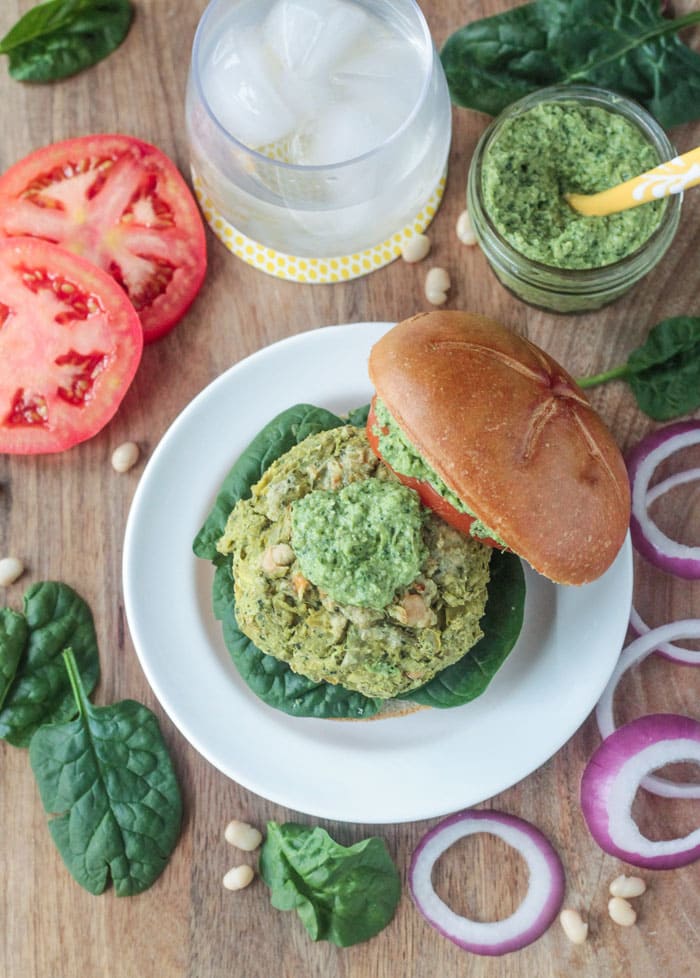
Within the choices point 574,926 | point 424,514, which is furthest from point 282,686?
point 574,926

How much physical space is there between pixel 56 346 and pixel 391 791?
1.44 m

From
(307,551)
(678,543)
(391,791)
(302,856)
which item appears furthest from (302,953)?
(678,543)

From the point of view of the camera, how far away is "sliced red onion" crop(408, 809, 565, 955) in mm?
2621

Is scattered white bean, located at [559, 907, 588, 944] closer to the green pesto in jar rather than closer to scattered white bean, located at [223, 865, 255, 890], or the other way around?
scattered white bean, located at [223, 865, 255, 890]

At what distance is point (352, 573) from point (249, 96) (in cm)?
123

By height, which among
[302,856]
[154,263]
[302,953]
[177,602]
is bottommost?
[302,953]

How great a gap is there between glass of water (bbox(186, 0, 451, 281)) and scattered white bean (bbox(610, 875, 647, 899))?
6.05 feet

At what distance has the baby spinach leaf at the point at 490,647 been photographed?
2.45 meters

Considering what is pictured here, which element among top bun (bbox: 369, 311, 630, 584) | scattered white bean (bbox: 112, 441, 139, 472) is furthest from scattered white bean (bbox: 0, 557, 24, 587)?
top bun (bbox: 369, 311, 630, 584)

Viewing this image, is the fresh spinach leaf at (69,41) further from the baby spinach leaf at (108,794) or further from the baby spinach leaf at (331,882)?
the baby spinach leaf at (331,882)

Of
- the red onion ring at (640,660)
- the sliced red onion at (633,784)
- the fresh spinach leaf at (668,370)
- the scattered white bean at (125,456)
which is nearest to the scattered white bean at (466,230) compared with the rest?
the fresh spinach leaf at (668,370)

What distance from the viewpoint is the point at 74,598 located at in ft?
8.86

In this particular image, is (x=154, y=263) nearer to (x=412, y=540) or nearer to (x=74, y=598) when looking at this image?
(x=74, y=598)

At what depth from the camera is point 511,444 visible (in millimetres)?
1939
